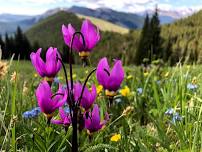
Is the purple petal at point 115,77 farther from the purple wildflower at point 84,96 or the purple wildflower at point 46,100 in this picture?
the purple wildflower at point 46,100

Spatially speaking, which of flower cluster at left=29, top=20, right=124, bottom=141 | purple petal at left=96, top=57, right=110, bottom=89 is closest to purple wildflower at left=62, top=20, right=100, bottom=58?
flower cluster at left=29, top=20, right=124, bottom=141

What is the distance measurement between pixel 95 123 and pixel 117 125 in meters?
1.78

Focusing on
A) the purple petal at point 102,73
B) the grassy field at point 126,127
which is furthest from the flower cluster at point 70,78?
the grassy field at point 126,127

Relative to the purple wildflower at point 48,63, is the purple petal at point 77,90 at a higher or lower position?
lower

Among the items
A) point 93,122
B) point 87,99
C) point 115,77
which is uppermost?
point 115,77

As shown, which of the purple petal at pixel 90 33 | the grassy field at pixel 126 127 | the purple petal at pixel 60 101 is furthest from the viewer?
the grassy field at pixel 126 127

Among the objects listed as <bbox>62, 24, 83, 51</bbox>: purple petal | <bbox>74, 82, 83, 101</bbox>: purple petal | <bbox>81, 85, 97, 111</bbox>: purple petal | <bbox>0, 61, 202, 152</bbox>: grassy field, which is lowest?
<bbox>0, 61, 202, 152</bbox>: grassy field

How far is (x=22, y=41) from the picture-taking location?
80688 millimetres

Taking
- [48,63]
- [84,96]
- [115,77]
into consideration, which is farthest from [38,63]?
[115,77]

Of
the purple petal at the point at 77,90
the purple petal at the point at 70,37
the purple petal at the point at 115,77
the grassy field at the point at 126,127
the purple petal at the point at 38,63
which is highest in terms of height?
the purple petal at the point at 70,37

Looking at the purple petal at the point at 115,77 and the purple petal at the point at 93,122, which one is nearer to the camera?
the purple petal at the point at 115,77

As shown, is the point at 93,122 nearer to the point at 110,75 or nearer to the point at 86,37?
the point at 110,75

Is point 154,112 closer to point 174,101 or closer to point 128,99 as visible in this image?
point 174,101

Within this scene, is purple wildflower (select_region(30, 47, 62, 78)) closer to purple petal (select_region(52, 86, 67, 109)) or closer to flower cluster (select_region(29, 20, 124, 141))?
flower cluster (select_region(29, 20, 124, 141))
